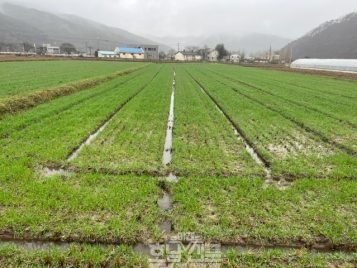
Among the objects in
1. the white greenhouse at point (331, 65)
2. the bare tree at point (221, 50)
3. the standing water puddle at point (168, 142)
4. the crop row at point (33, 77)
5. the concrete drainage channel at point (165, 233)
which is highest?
the bare tree at point (221, 50)

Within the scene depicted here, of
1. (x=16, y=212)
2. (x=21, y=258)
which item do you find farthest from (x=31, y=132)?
(x=21, y=258)

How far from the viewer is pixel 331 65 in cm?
7012

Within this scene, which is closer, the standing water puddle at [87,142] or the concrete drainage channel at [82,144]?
the concrete drainage channel at [82,144]

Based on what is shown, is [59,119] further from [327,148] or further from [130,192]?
[327,148]

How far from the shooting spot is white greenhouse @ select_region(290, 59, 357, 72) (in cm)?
6331

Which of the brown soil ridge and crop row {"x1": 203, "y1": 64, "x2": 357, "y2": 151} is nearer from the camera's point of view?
crop row {"x1": 203, "y1": 64, "x2": 357, "y2": 151}

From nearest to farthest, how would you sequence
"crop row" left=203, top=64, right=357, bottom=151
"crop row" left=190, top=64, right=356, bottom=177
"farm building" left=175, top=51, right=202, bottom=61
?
1. "crop row" left=190, top=64, right=356, bottom=177
2. "crop row" left=203, top=64, right=357, bottom=151
3. "farm building" left=175, top=51, right=202, bottom=61

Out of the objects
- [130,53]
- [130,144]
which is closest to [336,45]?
[130,53]

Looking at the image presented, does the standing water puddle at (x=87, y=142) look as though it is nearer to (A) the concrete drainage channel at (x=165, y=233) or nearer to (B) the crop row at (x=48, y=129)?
(A) the concrete drainage channel at (x=165, y=233)

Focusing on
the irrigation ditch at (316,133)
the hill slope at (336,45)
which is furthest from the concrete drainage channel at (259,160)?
the hill slope at (336,45)

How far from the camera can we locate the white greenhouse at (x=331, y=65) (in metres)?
63.3

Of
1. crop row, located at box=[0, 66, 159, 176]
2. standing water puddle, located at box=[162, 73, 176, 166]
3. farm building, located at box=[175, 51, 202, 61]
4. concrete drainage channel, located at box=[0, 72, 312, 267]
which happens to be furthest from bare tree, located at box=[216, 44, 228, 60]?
concrete drainage channel, located at box=[0, 72, 312, 267]

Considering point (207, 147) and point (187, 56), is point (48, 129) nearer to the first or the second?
point (207, 147)

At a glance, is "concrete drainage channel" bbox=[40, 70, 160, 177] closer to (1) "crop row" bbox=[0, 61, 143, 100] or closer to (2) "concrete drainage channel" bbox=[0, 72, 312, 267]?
(2) "concrete drainage channel" bbox=[0, 72, 312, 267]
